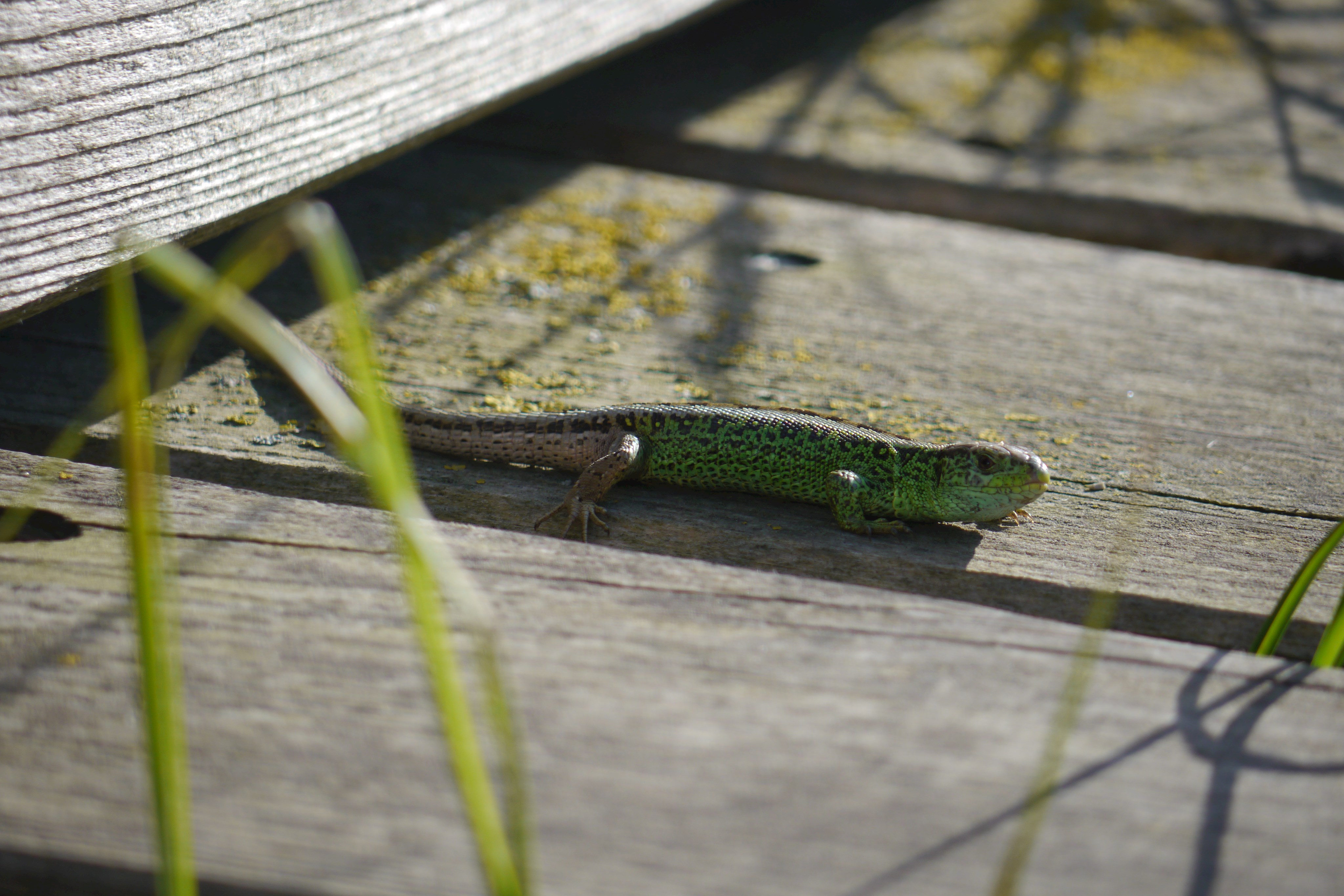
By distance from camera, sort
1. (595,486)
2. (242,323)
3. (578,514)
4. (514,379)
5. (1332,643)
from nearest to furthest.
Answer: (242,323), (1332,643), (578,514), (595,486), (514,379)

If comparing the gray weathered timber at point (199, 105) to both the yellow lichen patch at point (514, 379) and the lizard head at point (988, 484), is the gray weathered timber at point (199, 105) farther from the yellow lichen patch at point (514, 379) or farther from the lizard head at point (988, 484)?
the lizard head at point (988, 484)

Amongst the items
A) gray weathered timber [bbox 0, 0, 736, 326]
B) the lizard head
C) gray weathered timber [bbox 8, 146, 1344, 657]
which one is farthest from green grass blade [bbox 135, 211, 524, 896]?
the lizard head

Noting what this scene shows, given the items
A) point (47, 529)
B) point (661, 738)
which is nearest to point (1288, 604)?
point (661, 738)

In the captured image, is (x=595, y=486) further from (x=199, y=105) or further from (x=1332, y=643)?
(x=1332, y=643)

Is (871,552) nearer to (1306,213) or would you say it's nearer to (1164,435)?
A: (1164,435)

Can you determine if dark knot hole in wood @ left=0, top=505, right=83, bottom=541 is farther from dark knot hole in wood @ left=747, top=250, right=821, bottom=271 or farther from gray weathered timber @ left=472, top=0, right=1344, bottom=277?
gray weathered timber @ left=472, top=0, right=1344, bottom=277

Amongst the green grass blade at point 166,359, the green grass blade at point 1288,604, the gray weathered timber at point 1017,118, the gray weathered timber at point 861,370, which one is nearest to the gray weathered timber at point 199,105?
the green grass blade at point 166,359

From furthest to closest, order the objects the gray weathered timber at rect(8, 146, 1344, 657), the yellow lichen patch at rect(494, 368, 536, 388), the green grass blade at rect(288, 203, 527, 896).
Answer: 1. the yellow lichen patch at rect(494, 368, 536, 388)
2. the gray weathered timber at rect(8, 146, 1344, 657)
3. the green grass blade at rect(288, 203, 527, 896)
